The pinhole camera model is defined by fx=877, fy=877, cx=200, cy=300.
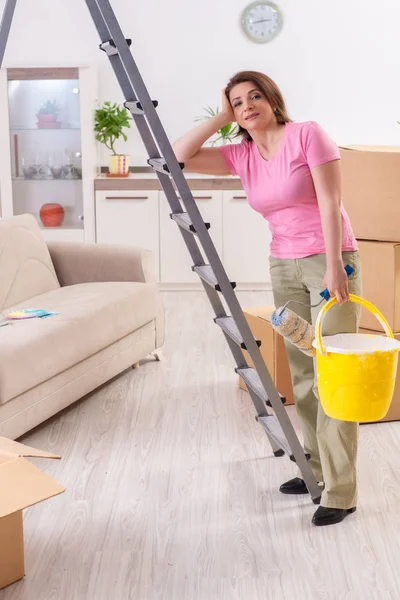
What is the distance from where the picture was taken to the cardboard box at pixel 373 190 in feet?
10.9

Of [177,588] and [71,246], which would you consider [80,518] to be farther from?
[71,246]

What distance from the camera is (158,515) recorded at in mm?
2746

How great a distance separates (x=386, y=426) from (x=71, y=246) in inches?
75.5

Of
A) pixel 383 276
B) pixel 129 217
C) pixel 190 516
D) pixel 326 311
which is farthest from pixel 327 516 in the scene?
pixel 129 217

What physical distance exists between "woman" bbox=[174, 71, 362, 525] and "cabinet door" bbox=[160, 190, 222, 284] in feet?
11.2

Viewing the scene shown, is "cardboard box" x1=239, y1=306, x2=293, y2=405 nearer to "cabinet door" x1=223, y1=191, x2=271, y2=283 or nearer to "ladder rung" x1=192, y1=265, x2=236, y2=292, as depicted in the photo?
"ladder rung" x1=192, y1=265, x2=236, y2=292

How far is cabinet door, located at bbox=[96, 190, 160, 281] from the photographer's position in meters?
6.26

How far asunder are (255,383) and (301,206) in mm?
645

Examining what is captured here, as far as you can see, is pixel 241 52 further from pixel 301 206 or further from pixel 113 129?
pixel 301 206

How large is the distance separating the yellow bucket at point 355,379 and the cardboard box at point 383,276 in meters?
1.06

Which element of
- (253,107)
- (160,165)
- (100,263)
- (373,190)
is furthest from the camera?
(100,263)

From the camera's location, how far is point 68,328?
3.62 m

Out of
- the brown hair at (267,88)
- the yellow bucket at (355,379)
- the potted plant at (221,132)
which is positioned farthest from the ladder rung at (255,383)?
the potted plant at (221,132)

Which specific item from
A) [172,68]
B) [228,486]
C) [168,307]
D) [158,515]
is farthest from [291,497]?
[172,68]
